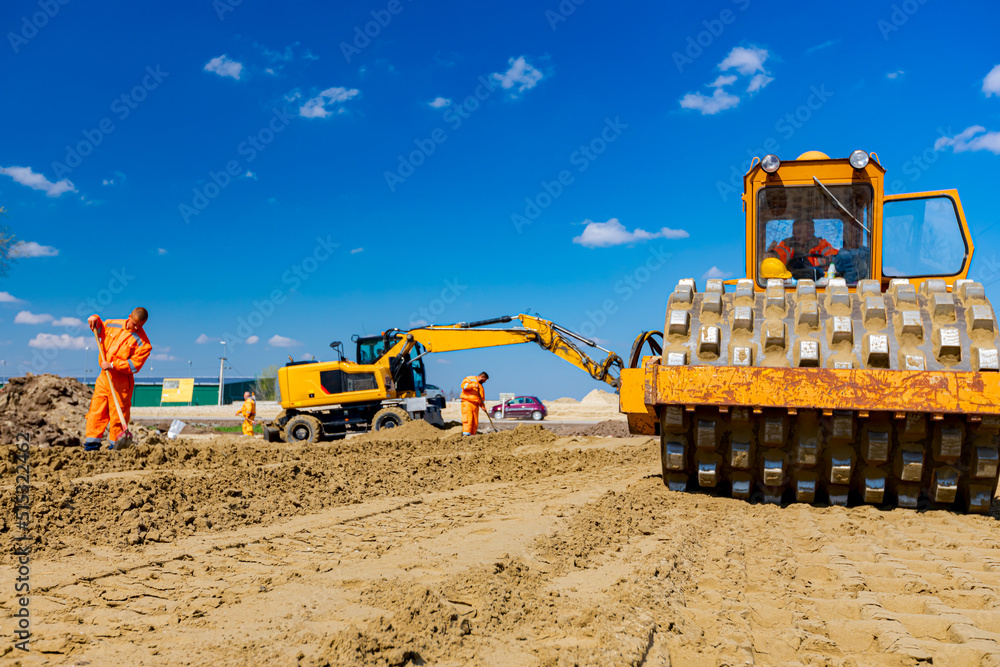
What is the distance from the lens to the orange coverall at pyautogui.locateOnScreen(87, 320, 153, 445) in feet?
25.0

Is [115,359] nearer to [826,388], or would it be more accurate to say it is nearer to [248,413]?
[826,388]

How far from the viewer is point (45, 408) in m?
12.0

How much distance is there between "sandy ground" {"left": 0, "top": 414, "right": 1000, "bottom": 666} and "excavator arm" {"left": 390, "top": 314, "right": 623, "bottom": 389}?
8.90 meters

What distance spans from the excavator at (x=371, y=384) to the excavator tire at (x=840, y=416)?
11066 millimetres

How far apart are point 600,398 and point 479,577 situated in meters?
46.4

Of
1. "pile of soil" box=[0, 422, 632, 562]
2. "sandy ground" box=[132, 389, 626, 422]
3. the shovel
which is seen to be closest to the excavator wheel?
"pile of soil" box=[0, 422, 632, 562]

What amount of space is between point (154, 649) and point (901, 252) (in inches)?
276

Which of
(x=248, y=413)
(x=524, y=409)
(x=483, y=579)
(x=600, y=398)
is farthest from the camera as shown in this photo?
(x=600, y=398)

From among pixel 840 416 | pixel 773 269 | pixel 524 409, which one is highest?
pixel 773 269

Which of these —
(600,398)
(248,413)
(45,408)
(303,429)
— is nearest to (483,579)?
(45,408)

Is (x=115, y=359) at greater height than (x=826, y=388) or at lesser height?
greater

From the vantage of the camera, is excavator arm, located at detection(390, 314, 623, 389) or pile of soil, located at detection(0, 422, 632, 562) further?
excavator arm, located at detection(390, 314, 623, 389)

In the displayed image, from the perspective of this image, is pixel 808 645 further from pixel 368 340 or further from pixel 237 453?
pixel 368 340

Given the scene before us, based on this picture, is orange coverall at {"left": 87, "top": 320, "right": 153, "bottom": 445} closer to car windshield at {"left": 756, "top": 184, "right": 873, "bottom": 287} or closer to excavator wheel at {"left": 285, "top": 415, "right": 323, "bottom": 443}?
car windshield at {"left": 756, "top": 184, "right": 873, "bottom": 287}
